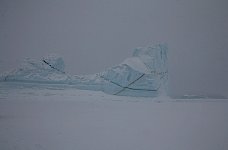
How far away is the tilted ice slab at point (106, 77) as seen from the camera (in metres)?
9.32

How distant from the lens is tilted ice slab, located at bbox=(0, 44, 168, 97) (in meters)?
9.32

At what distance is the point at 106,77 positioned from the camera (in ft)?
31.5

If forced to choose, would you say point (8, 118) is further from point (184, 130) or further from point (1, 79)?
point (1, 79)

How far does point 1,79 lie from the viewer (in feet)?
30.2

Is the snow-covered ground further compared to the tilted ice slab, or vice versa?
the tilted ice slab

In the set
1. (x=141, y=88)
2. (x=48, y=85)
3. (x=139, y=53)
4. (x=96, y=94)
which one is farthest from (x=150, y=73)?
(x=48, y=85)

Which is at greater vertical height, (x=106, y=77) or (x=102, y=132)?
(x=106, y=77)

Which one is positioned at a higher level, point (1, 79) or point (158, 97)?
point (1, 79)

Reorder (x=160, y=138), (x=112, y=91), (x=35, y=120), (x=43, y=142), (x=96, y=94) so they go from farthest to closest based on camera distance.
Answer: (x=112, y=91) → (x=96, y=94) → (x=35, y=120) → (x=160, y=138) → (x=43, y=142)

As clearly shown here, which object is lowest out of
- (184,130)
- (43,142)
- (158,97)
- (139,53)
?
(158,97)

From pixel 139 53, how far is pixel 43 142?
885 cm

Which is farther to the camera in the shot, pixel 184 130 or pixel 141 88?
pixel 141 88

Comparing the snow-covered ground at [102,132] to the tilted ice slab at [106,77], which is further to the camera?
the tilted ice slab at [106,77]

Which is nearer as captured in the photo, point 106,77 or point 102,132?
point 102,132
